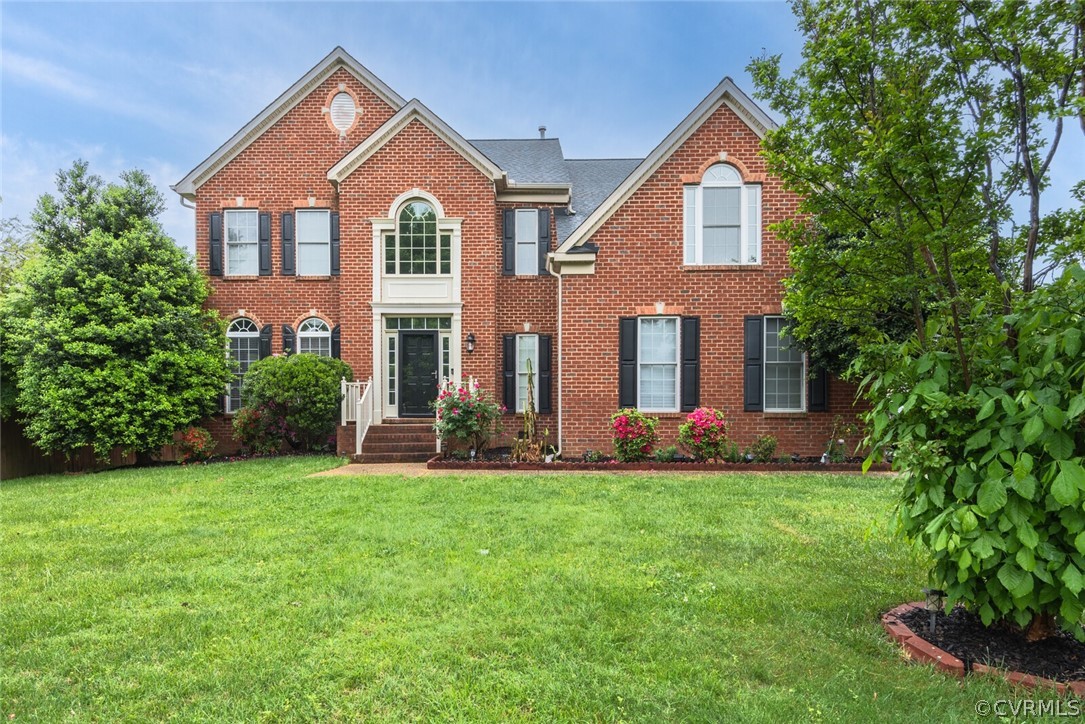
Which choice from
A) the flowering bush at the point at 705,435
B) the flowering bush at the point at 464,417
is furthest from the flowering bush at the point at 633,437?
the flowering bush at the point at 464,417

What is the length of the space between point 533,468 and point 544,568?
5464 mm

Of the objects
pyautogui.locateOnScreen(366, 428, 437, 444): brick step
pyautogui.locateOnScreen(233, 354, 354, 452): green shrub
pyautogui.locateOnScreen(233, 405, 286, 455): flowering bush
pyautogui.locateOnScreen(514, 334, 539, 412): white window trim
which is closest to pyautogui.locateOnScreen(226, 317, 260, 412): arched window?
pyautogui.locateOnScreen(233, 354, 354, 452): green shrub

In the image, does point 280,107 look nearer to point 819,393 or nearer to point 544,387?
point 544,387

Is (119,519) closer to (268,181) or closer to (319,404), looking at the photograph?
(319,404)

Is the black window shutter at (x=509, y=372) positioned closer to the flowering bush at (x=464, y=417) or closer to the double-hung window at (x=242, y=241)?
the flowering bush at (x=464, y=417)

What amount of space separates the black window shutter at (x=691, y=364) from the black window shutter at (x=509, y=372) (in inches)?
157

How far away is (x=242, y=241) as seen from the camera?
13.1m

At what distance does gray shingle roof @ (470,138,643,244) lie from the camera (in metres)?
13.2

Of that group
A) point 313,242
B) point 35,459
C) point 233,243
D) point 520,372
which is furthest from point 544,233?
point 35,459

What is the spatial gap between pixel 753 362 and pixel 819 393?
1.49m

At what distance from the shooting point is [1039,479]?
2555 mm

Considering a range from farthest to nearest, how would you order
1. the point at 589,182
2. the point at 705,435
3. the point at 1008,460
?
the point at 589,182, the point at 705,435, the point at 1008,460

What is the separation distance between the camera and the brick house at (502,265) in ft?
35.6

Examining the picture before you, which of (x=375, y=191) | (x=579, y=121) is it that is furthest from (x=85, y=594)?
(x=579, y=121)
